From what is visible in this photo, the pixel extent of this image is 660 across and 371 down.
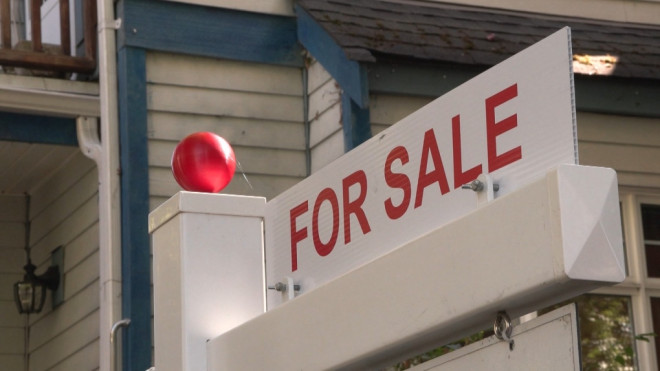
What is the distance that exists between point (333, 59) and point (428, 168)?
11.7ft

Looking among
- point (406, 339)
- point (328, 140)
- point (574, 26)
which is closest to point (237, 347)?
point (406, 339)

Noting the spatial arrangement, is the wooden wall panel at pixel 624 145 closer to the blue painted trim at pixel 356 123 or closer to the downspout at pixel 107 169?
the blue painted trim at pixel 356 123

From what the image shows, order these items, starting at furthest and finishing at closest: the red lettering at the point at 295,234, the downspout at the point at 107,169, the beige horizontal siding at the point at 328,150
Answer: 1. the beige horizontal siding at the point at 328,150
2. the downspout at the point at 107,169
3. the red lettering at the point at 295,234

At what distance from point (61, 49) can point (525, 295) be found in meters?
5.11

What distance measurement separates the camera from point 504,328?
2635 mm

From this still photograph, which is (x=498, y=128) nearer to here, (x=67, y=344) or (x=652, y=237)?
(x=652, y=237)

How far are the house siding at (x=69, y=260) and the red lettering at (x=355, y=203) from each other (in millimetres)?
3911

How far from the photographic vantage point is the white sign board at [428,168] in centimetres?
259

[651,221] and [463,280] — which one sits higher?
[651,221]

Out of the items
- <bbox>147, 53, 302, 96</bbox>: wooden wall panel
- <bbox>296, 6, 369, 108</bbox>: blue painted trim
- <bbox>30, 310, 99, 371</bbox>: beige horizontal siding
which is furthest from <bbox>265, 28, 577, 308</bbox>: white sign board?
<bbox>30, 310, 99, 371</bbox>: beige horizontal siding

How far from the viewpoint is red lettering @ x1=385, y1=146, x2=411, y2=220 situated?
3104mm

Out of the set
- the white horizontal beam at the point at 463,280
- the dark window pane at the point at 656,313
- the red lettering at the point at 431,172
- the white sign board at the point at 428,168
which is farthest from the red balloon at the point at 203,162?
the dark window pane at the point at 656,313

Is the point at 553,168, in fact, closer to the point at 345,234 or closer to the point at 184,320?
the point at 345,234

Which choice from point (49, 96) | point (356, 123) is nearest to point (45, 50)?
point (49, 96)
